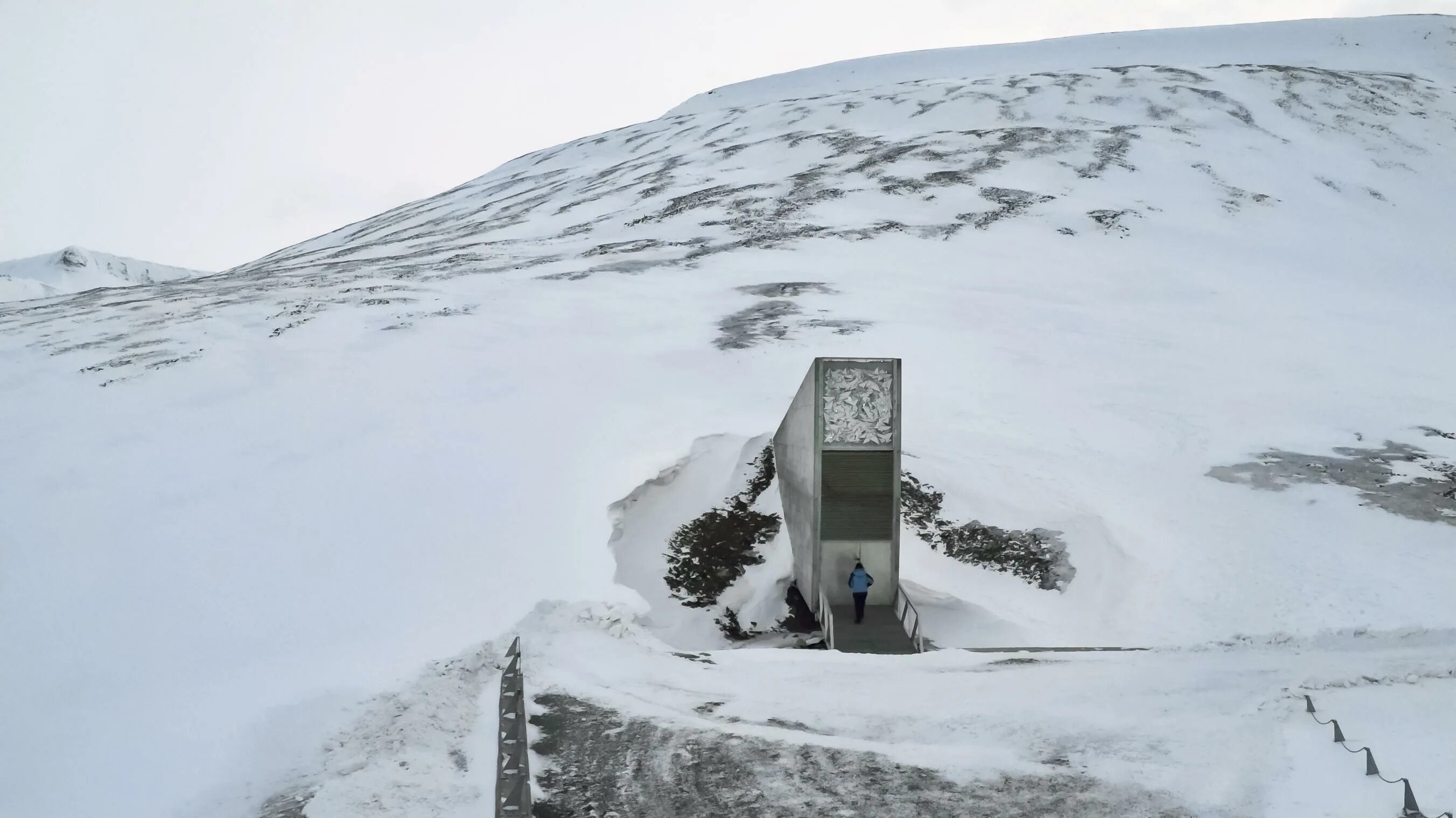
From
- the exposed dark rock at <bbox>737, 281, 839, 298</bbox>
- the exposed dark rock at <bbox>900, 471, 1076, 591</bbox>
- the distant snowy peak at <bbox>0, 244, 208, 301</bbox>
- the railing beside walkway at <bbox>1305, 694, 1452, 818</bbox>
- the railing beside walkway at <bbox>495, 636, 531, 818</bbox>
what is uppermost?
the distant snowy peak at <bbox>0, 244, 208, 301</bbox>

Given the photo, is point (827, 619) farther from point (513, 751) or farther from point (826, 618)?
point (513, 751)

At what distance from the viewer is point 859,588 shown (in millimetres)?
14414

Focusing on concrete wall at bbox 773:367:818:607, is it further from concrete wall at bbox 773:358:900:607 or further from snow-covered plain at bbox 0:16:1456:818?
snow-covered plain at bbox 0:16:1456:818

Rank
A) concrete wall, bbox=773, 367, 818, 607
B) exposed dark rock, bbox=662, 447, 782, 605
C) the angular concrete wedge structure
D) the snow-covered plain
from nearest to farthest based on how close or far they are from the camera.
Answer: the snow-covered plain, the angular concrete wedge structure, concrete wall, bbox=773, 367, 818, 607, exposed dark rock, bbox=662, 447, 782, 605

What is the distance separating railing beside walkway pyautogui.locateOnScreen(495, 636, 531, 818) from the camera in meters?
7.25

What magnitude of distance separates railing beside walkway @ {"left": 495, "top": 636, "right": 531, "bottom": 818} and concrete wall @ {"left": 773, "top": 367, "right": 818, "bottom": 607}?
5.66 meters

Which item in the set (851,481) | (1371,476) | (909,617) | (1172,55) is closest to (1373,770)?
(909,617)

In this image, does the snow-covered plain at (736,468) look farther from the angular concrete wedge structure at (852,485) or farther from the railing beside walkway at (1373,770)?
the angular concrete wedge structure at (852,485)

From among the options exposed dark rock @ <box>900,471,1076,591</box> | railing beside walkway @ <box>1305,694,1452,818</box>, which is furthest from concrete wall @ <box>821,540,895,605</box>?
railing beside walkway @ <box>1305,694,1452,818</box>

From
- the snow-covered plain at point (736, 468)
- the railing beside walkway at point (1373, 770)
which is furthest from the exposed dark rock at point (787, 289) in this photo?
the railing beside walkway at point (1373, 770)

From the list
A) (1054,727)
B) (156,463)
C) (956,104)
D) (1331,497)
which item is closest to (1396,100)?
(956,104)

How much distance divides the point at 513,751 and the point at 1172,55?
6450cm

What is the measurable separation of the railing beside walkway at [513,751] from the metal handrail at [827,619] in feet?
16.4

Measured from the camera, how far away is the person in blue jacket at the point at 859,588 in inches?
567
